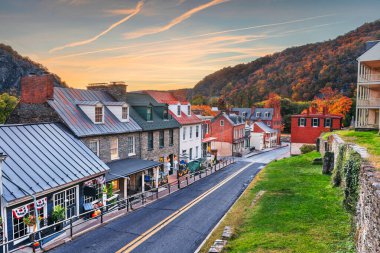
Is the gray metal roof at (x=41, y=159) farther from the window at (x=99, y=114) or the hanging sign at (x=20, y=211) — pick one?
the window at (x=99, y=114)

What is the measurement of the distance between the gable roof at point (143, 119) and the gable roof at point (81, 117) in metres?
1.00

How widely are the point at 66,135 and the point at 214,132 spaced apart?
4120cm

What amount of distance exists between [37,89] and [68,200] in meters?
10.3

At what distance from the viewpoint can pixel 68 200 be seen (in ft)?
53.6

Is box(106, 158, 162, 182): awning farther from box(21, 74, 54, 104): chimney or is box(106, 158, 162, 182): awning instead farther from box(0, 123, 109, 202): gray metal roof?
box(21, 74, 54, 104): chimney

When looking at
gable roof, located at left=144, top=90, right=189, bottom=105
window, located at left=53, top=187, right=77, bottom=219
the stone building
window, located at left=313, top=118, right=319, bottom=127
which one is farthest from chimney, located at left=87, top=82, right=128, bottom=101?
window, located at left=313, top=118, right=319, bottom=127

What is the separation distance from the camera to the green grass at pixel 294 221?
10.9m

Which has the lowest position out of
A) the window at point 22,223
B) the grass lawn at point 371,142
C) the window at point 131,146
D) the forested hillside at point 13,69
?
the window at point 22,223

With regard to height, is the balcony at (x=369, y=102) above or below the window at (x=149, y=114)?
above

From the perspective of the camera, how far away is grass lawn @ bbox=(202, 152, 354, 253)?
10871mm

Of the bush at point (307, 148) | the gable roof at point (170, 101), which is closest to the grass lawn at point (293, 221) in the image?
the gable roof at point (170, 101)

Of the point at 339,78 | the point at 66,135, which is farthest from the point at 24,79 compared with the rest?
the point at 339,78

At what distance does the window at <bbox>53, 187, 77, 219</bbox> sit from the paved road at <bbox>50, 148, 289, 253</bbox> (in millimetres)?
2634

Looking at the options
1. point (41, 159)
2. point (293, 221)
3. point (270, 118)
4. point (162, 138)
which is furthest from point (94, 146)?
point (270, 118)
